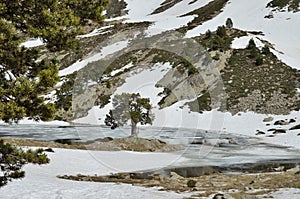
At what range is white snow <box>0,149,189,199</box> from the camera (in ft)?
58.5

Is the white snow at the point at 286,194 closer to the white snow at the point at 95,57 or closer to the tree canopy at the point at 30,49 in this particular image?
the tree canopy at the point at 30,49

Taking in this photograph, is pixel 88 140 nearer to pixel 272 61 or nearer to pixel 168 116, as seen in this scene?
pixel 168 116

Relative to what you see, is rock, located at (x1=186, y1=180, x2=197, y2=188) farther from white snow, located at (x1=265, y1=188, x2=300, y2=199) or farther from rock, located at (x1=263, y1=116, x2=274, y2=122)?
rock, located at (x1=263, y1=116, x2=274, y2=122)

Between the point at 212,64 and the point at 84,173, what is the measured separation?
42363mm

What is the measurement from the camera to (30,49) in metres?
10.7

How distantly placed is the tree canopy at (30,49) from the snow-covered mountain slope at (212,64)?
1190 inches

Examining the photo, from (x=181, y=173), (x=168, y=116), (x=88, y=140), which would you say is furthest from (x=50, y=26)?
(x=168, y=116)

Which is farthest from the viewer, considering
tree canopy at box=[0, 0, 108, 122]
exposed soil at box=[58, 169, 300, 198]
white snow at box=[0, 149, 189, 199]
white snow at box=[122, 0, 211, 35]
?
white snow at box=[122, 0, 211, 35]

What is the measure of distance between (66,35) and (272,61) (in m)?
55.7

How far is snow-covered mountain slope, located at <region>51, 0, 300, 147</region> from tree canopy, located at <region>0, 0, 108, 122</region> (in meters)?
30.2

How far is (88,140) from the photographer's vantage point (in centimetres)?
3916

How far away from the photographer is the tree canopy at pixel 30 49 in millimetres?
9344

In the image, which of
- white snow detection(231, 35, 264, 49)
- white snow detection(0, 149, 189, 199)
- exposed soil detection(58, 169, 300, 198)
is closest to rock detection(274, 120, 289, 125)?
white snow detection(0, 149, 189, 199)

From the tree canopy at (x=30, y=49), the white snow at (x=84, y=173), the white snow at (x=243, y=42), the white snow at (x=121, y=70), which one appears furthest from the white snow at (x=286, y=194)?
the white snow at (x=121, y=70)
